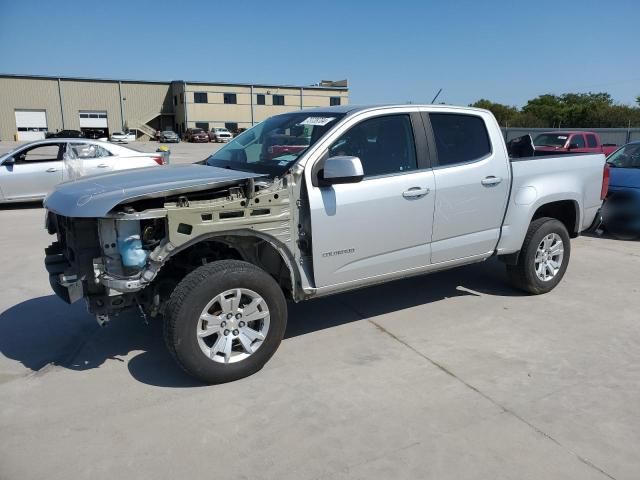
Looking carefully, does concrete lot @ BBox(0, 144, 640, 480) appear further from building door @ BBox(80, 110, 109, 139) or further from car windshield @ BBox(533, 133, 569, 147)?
building door @ BBox(80, 110, 109, 139)

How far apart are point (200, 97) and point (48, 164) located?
6513 centimetres

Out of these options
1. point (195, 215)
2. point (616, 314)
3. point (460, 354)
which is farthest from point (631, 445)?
point (195, 215)

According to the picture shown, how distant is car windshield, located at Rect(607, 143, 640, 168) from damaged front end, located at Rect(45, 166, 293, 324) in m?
7.63

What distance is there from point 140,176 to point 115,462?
203 cm

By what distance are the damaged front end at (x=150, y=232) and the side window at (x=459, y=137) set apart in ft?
5.37

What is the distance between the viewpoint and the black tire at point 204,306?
3.44m

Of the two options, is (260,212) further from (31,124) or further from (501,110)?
(31,124)

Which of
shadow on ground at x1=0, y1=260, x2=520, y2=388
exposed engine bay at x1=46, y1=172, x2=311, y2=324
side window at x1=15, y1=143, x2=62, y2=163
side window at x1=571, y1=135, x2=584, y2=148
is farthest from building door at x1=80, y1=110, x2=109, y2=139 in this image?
exposed engine bay at x1=46, y1=172, x2=311, y2=324

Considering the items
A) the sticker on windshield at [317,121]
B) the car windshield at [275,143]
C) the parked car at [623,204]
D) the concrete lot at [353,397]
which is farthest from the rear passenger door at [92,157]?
the parked car at [623,204]

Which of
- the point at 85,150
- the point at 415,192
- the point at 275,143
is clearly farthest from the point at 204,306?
the point at 85,150

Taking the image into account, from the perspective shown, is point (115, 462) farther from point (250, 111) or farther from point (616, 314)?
point (250, 111)

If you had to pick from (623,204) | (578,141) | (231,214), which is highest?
(578,141)

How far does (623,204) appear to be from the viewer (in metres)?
8.30

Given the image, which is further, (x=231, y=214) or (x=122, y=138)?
(x=122, y=138)
